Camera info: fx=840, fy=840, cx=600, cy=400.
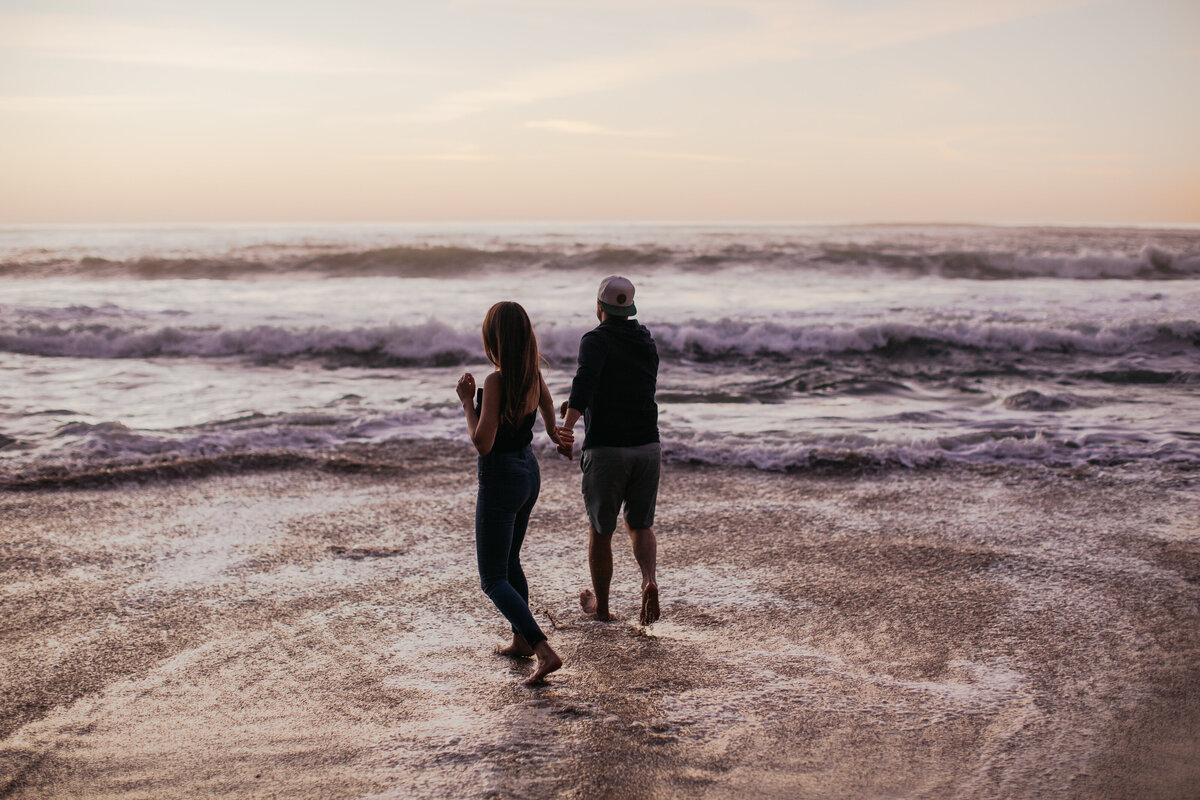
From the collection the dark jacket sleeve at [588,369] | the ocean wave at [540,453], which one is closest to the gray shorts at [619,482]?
the dark jacket sleeve at [588,369]

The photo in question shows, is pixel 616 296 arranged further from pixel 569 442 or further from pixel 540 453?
pixel 540 453

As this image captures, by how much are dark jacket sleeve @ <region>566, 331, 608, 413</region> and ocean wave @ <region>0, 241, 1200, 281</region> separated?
24985mm

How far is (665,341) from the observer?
1573 centimetres

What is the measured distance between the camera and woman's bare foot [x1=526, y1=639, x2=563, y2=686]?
3553mm

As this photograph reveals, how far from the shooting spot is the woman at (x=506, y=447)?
3461 mm

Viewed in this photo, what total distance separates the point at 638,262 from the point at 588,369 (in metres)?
26.3

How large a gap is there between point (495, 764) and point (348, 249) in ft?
108

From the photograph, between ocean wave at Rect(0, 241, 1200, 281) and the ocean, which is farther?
ocean wave at Rect(0, 241, 1200, 281)

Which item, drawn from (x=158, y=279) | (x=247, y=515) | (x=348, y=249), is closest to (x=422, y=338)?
(x=247, y=515)

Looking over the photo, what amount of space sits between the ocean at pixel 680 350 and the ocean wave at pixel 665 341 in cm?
6

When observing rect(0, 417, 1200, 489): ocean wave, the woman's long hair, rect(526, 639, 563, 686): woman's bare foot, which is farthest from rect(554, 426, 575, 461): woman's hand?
rect(0, 417, 1200, 489): ocean wave

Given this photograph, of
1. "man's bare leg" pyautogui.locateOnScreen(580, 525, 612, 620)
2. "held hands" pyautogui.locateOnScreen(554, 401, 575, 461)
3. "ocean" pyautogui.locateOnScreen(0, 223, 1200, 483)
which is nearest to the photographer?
"held hands" pyautogui.locateOnScreen(554, 401, 575, 461)

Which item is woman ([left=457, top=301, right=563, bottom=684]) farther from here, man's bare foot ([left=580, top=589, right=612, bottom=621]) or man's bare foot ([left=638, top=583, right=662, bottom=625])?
man's bare foot ([left=580, top=589, right=612, bottom=621])

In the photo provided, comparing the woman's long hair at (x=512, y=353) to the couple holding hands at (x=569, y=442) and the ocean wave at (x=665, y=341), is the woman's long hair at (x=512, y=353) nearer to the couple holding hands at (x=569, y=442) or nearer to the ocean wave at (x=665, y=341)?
the couple holding hands at (x=569, y=442)
